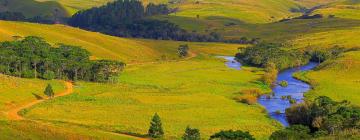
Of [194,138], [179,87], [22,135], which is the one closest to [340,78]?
[179,87]

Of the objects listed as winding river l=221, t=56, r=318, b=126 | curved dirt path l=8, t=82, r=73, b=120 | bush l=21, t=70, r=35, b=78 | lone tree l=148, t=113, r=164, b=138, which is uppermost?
bush l=21, t=70, r=35, b=78

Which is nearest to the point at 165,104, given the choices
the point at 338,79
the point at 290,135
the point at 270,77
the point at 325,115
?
the point at 325,115

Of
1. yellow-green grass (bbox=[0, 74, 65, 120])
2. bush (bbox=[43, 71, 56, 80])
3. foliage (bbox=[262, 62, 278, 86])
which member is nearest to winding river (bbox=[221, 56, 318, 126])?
foliage (bbox=[262, 62, 278, 86])

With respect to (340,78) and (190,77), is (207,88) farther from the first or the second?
(340,78)

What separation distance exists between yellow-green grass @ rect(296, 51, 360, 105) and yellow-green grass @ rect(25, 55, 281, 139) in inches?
600

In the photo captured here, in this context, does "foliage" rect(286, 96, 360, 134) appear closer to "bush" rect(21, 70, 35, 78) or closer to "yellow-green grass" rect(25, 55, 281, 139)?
"yellow-green grass" rect(25, 55, 281, 139)

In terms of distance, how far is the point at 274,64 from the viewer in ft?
608

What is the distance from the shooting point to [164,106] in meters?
108

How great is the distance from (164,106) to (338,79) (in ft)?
211

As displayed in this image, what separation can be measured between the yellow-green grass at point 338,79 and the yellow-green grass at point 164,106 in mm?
15240

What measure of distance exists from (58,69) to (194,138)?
75.4 m

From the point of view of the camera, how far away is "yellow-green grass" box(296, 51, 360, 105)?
12838cm

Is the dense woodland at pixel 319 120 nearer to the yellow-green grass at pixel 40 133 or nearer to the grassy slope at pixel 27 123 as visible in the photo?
the yellow-green grass at pixel 40 133

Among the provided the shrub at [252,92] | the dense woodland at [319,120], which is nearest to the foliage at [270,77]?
the shrub at [252,92]
